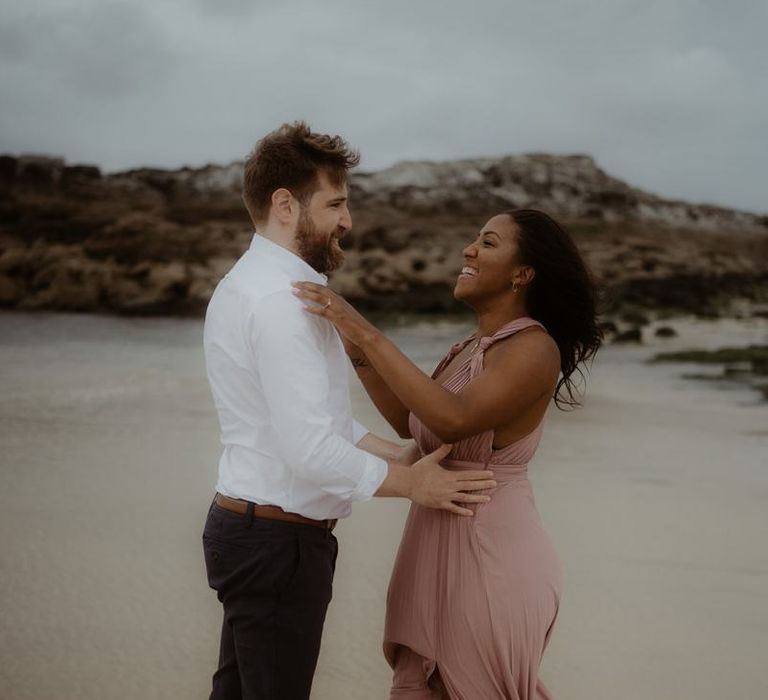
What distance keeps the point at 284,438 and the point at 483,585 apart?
70cm

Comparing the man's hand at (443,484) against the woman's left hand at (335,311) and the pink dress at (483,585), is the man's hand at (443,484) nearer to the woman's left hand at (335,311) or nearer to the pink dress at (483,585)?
the pink dress at (483,585)

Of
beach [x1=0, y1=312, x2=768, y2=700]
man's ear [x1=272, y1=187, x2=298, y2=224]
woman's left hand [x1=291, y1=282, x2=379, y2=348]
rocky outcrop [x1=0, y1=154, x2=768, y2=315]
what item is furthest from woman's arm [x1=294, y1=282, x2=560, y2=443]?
rocky outcrop [x1=0, y1=154, x2=768, y2=315]

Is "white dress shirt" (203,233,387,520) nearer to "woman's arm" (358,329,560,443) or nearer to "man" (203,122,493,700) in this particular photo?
"man" (203,122,493,700)

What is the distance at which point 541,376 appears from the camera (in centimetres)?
246

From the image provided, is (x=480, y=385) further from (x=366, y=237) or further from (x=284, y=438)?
(x=366, y=237)

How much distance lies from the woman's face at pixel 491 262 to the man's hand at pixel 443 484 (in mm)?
481

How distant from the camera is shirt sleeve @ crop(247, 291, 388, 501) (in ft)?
7.01

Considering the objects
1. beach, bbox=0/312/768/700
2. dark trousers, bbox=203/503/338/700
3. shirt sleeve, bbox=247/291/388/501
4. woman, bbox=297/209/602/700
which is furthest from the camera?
beach, bbox=0/312/768/700

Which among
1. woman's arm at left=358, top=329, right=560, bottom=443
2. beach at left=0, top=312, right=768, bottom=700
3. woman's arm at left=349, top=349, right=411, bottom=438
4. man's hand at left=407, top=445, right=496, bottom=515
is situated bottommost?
beach at left=0, top=312, right=768, bottom=700

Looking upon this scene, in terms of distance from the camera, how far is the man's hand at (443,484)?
2359 millimetres

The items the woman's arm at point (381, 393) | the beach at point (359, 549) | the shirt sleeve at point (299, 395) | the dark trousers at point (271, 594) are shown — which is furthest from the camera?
the beach at point (359, 549)

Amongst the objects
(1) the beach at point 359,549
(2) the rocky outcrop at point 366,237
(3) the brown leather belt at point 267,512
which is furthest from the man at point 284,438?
(2) the rocky outcrop at point 366,237

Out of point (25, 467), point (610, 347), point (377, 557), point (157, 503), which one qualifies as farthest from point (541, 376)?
point (610, 347)

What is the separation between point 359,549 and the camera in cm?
561
